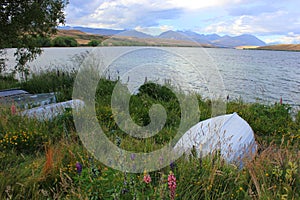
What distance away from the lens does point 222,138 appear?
12.1 ft

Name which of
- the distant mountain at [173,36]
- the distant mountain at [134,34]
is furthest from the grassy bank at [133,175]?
the distant mountain at [173,36]

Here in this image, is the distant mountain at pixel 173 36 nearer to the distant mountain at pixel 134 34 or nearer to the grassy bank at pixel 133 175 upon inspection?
the distant mountain at pixel 134 34

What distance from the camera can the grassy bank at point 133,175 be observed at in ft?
7.61

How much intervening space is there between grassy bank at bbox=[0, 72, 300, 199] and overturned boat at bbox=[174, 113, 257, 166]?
0.24 m

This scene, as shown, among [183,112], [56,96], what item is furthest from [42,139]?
[56,96]

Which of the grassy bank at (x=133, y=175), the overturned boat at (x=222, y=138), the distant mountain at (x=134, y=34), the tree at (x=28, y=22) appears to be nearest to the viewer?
the grassy bank at (x=133, y=175)

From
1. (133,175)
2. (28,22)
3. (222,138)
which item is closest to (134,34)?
(222,138)

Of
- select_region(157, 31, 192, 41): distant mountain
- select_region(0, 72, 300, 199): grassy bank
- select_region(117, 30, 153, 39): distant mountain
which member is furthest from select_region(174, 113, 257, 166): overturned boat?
select_region(117, 30, 153, 39): distant mountain

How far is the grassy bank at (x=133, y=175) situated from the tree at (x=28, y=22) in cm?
410

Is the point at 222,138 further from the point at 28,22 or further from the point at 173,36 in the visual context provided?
the point at 28,22

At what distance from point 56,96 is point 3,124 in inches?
129

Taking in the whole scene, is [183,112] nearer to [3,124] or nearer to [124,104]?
[124,104]

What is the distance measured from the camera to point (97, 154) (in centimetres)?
333

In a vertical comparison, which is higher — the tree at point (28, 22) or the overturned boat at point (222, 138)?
the tree at point (28, 22)
